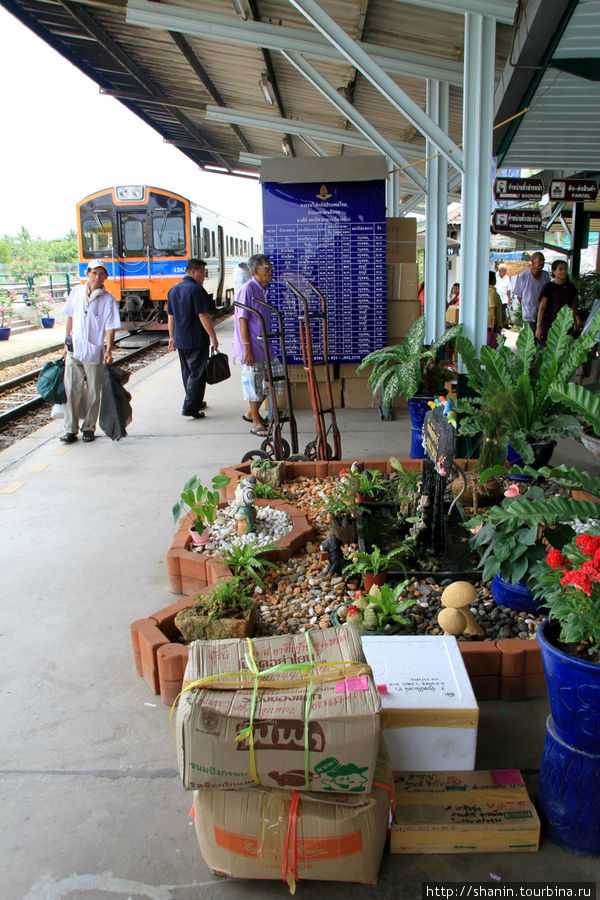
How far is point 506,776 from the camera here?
245 cm

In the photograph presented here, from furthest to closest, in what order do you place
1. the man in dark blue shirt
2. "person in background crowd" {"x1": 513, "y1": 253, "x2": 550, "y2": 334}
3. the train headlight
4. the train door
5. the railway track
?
1. the train door
2. the train headlight
3. "person in background crowd" {"x1": 513, "y1": 253, "x2": 550, "y2": 334}
4. the railway track
5. the man in dark blue shirt

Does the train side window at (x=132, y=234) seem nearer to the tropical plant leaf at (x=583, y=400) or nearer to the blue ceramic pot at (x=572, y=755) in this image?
the tropical plant leaf at (x=583, y=400)

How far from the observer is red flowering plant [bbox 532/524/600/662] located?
2.09 meters

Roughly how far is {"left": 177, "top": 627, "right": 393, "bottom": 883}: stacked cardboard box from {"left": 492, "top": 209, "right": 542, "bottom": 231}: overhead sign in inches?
466

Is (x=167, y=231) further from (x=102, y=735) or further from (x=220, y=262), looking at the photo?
(x=102, y=735)

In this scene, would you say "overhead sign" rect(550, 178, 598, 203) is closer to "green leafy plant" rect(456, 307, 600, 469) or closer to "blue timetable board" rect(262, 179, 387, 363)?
"blue timetable board" rect(262, 179, 387, 363)

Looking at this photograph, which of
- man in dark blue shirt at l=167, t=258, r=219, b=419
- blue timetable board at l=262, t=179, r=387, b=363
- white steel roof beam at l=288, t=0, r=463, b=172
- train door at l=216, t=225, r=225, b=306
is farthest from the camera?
train door at l=216, t=225, r=225, b=306

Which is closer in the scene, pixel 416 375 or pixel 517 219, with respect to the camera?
pixel 416 375

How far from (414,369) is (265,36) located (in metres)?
3.48

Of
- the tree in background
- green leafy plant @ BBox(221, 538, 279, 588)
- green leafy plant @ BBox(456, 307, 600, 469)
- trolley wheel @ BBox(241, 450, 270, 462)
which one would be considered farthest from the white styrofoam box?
the tree in background

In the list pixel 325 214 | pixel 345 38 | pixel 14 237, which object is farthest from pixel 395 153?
pixel 14 237

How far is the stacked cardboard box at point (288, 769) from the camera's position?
6.75 feet

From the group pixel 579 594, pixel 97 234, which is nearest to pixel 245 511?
pixel 579 594

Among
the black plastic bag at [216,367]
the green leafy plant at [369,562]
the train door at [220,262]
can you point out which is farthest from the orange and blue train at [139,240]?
the green leafy plant at [369,562]
